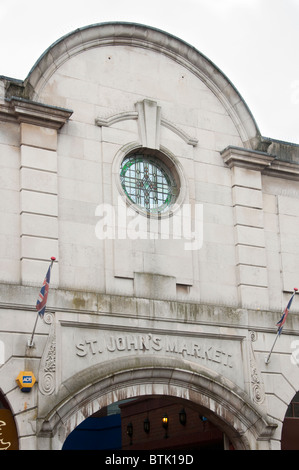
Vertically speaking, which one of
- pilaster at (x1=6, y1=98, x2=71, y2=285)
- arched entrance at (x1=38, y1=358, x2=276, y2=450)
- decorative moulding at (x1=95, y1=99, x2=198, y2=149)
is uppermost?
decorative moulding at (x1=95, y1=99, x2=198, y2=149)

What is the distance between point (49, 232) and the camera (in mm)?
18344

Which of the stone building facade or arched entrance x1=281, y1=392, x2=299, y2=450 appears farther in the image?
arched entrance x1=281, y1=392, x2=299, y2=450

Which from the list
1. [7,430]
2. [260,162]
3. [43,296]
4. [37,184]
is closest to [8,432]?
[7,430]

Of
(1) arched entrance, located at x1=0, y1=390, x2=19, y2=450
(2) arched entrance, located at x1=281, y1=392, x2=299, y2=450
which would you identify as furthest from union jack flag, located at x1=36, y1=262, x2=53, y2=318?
(2) arched entrance, located at x1=281, y1=392, x2=299, y2=450

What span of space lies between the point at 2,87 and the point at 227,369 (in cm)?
839

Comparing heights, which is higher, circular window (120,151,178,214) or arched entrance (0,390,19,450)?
circular window (120,151,178,214)

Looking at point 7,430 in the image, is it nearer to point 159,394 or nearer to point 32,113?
point 159,394

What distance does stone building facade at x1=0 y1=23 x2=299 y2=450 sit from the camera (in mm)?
17688

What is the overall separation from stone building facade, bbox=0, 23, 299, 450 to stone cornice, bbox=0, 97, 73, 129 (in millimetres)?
32

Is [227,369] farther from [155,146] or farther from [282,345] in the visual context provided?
[155,146]

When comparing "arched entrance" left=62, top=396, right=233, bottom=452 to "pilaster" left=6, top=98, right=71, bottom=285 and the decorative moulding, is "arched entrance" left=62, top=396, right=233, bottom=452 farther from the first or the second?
the decorative moulding

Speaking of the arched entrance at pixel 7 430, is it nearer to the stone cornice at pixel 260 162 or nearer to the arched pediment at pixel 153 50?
the arched pediment at pixel 153 50

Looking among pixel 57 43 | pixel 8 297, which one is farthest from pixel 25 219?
pixel 57 43
